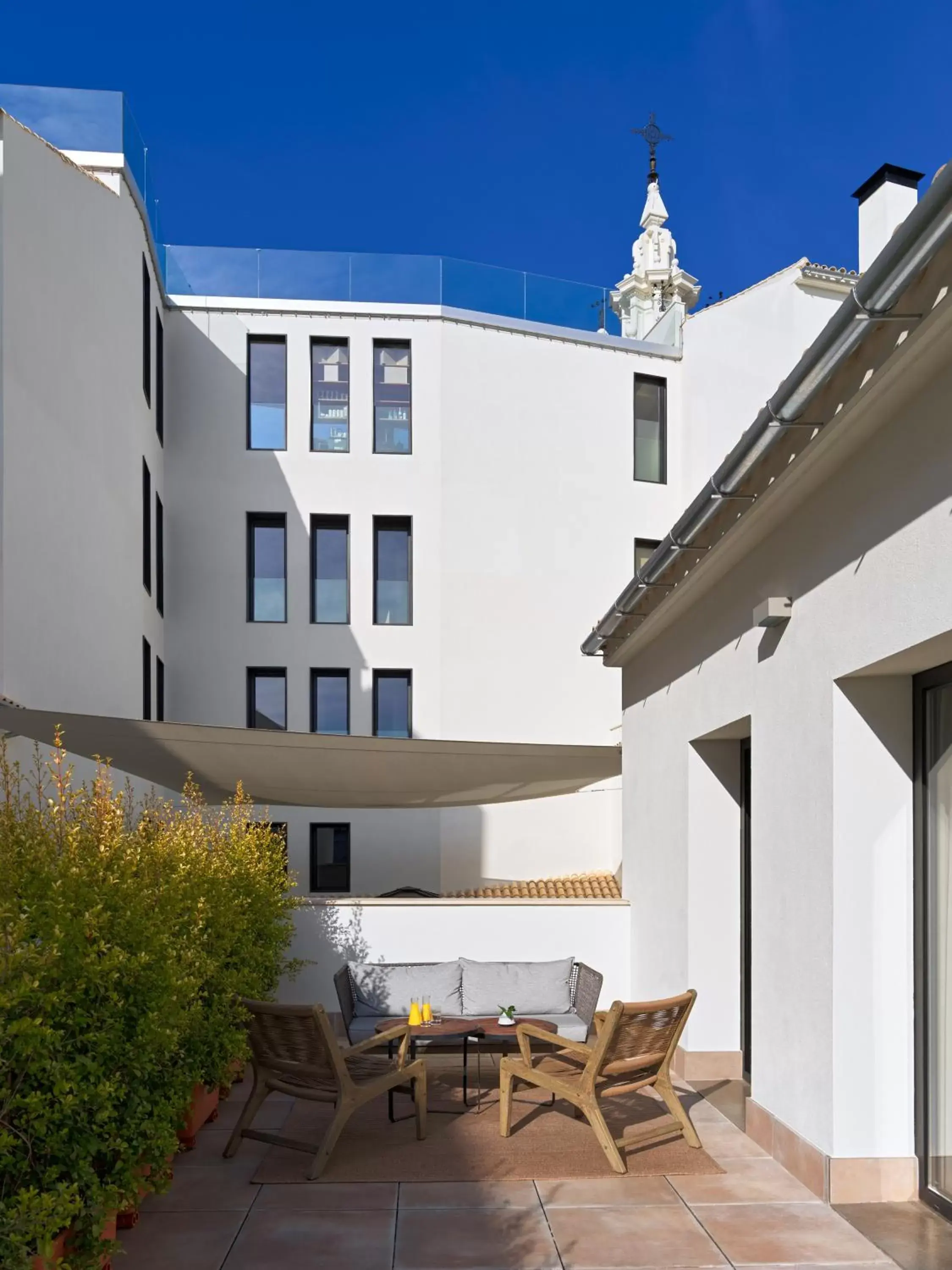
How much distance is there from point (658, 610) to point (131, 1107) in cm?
570

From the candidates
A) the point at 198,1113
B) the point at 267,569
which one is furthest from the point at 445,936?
the point at 267,569

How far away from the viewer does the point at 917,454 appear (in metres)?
4.58

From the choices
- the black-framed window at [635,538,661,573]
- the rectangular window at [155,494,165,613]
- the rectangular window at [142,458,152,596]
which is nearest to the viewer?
the rectangular window at [142,458,152,596]

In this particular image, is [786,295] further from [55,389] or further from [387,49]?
[55,389]

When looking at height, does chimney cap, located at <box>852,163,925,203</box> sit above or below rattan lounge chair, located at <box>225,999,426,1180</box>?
above

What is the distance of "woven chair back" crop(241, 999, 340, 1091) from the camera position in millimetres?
6164

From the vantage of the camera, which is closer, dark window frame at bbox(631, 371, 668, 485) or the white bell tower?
dark window frame at bbox(631, 371, 668, 485)

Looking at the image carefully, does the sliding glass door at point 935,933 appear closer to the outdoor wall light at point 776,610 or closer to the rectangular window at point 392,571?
the outdoor wall light at point 776,610

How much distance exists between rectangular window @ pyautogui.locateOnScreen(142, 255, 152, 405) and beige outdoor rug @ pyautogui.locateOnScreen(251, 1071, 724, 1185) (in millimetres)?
9926

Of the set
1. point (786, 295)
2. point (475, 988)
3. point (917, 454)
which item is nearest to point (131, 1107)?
point (917, 454)

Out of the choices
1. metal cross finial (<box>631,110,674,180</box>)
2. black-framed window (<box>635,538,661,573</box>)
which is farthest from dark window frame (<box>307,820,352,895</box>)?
metal cross finial (<box>631,110,674,180</box>)

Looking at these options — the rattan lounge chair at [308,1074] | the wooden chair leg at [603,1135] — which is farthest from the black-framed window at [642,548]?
the wooden chair leg at [603,1135]

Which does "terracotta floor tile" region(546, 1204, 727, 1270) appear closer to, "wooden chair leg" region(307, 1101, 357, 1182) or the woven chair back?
"wooden chair leg" region(307, 1101, 357, 1182)

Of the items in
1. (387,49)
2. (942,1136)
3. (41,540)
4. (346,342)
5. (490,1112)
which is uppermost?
(387,49)
